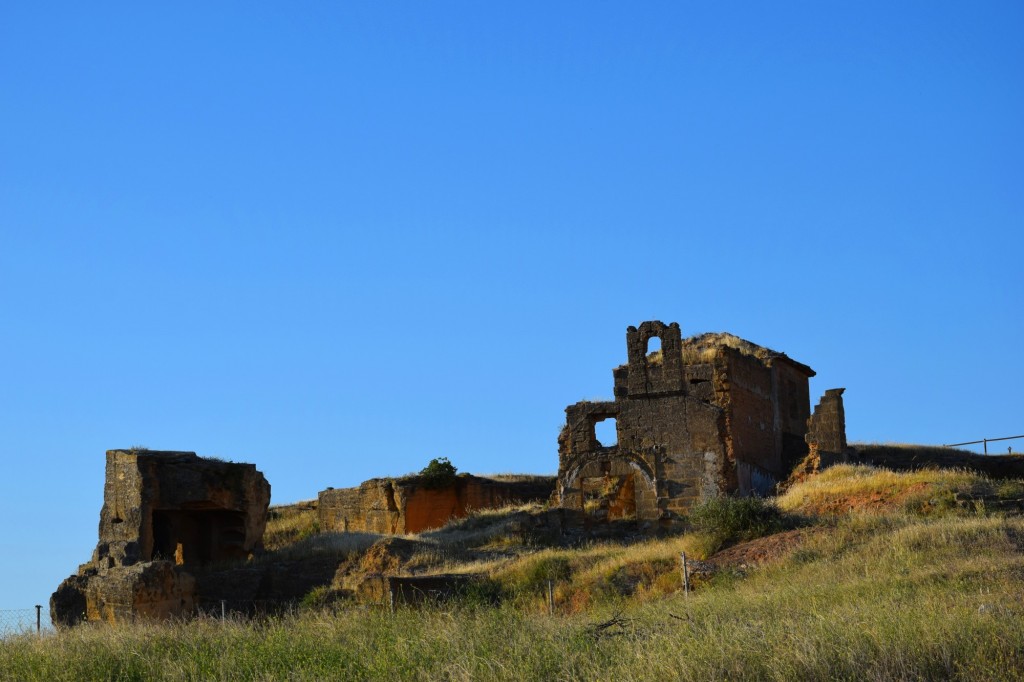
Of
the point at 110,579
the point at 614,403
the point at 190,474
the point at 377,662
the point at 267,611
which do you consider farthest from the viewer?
the point at 614,403

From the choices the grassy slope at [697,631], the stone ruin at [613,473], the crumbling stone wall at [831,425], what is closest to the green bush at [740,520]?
the grassy slope at [697,631]

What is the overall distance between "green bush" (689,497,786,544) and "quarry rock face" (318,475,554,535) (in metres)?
15.2

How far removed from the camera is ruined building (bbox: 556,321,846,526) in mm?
34562

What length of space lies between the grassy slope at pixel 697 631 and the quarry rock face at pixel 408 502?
1730 cm

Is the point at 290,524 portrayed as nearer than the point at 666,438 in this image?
No

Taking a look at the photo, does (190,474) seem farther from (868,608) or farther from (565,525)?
(868,608)

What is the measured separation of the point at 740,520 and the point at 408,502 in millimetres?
17583

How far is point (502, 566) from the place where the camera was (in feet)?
89.7

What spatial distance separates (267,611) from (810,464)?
15.8 m

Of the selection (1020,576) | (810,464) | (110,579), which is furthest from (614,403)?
(1020,576)

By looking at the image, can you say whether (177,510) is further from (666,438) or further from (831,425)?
(831,425)

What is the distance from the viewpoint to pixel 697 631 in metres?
15.2

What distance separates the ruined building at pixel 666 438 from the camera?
34.6m

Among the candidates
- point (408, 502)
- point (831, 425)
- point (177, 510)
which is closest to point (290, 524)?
point (408, 502)
